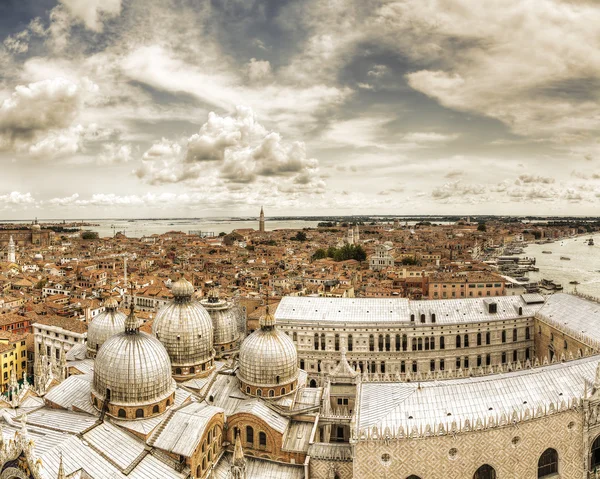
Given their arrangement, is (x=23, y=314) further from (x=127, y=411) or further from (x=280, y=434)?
(x=280, y=434)

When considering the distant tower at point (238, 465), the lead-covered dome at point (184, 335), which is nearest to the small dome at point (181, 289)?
the lead-covered dome at point (184, 335)

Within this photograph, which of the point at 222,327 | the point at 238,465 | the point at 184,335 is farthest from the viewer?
the point at 222,327

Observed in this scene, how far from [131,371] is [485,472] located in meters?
12.0

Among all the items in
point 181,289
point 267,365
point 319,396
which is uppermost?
point 181,289

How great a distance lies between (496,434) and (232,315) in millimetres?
14129

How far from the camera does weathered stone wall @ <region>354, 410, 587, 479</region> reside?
555 inches

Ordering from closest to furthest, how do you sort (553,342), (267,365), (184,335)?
(267,365) < (184,335) < (553,342)

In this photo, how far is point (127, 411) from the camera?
1573 centimetres

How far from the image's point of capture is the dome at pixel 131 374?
51.6 ft

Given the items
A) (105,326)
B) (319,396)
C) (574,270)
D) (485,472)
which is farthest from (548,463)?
(574,270)

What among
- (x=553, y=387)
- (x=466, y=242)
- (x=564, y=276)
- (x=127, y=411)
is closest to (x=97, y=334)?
(x=127, y=411)

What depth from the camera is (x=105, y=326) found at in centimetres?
2214

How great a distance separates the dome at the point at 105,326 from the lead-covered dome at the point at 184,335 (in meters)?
3.40

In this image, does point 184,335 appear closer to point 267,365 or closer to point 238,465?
point 267,365
